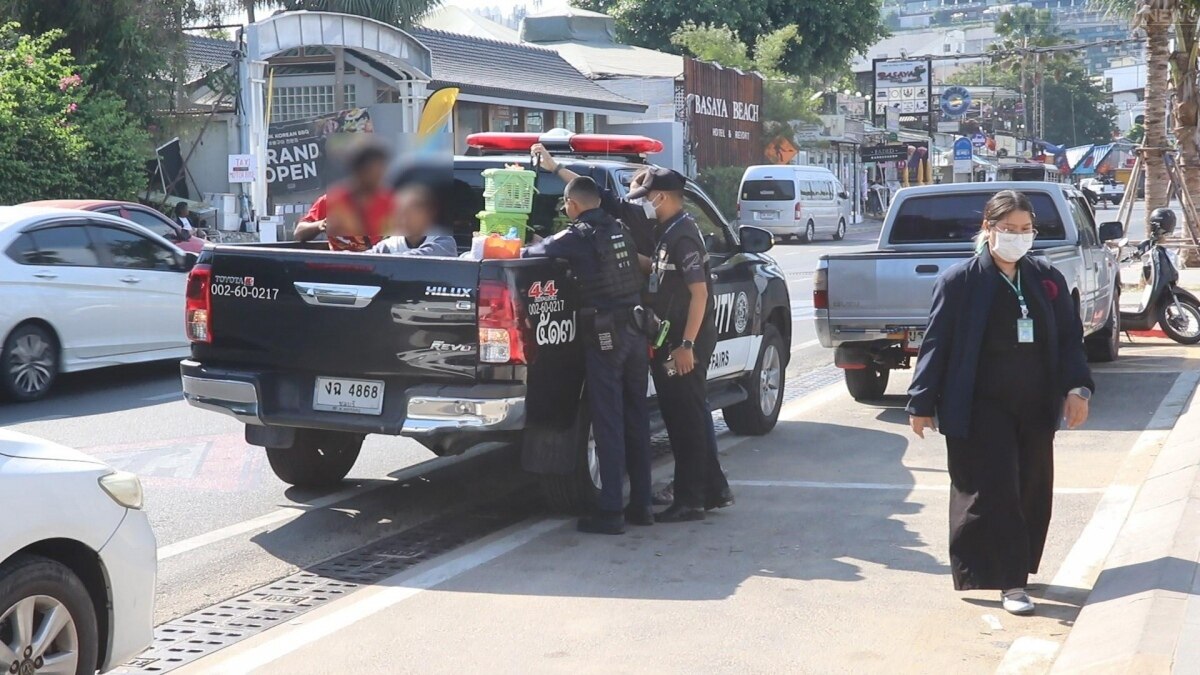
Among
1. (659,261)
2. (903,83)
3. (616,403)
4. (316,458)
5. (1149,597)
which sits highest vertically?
(903,83)

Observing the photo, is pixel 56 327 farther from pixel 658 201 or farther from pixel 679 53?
pixel 679 53

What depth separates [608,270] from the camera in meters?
7.08

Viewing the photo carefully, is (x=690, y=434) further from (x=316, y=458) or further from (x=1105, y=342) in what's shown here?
(x=1105, y=342)

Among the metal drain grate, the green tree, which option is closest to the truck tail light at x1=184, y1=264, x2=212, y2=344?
the metal drain grate

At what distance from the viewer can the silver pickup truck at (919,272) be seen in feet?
36.1

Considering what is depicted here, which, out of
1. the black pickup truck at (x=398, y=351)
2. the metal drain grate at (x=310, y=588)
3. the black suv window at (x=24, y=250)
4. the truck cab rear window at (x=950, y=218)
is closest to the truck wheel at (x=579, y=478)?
the black pickup truck at (x=398, y=351)

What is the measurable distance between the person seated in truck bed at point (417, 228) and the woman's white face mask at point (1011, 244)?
9.76ft

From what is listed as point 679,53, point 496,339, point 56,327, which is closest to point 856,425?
point 496,339

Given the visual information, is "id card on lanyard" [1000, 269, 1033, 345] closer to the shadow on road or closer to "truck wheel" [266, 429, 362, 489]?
"truck wheel" [266, 429, 362, 489]

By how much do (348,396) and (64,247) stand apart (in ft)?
20.1

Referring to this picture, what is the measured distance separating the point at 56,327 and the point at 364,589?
6567mm

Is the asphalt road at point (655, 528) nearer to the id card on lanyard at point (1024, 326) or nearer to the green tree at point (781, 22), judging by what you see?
the id card on lanyard at point (1024, 326)

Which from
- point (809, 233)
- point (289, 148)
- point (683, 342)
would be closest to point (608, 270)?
point (683, 342)

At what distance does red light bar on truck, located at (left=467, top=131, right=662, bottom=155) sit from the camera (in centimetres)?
862
